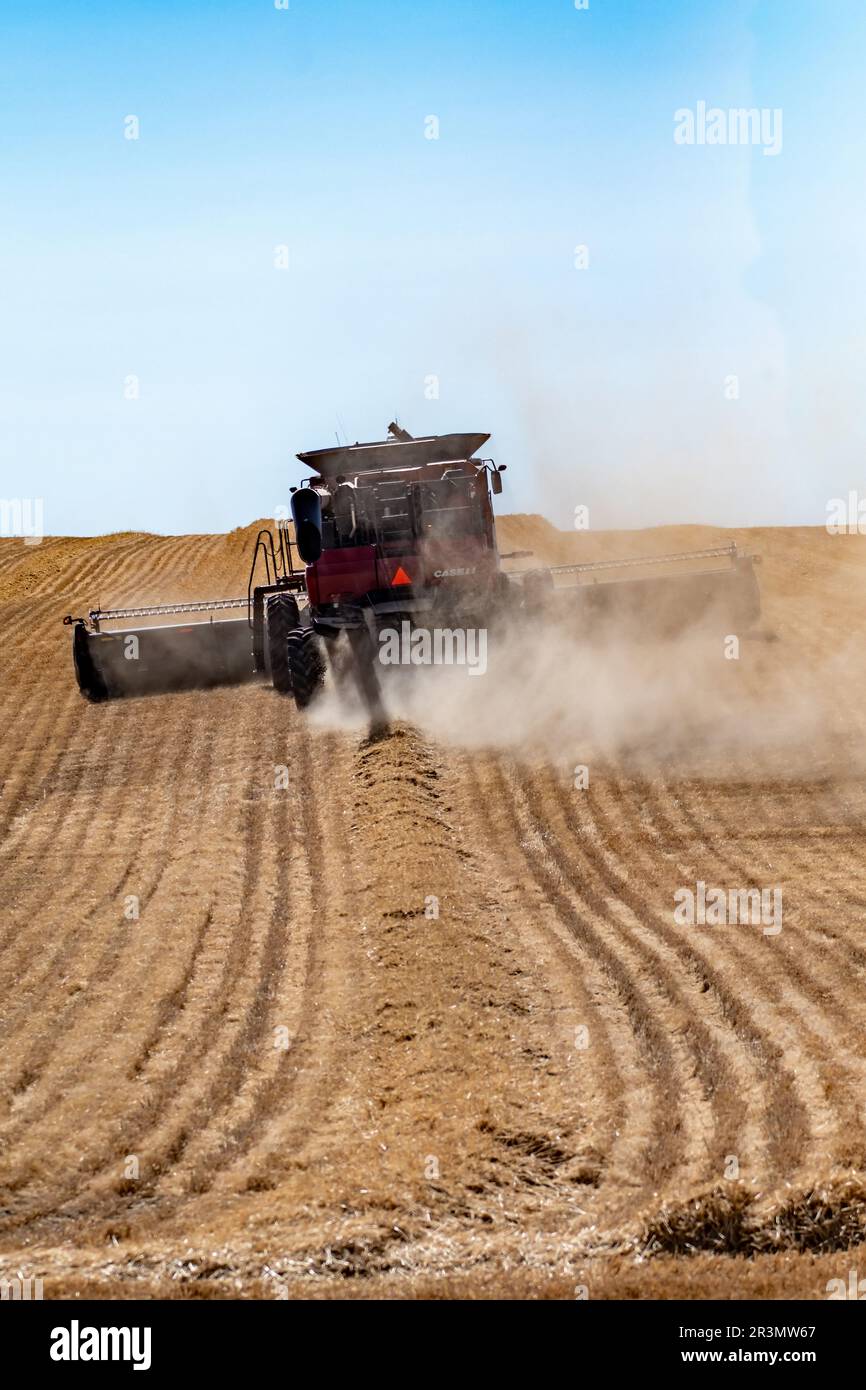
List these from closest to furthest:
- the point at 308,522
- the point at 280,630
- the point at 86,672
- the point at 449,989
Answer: the point at 449,989 → the point at 308,522 → the point at 280,630 → the point at 86,672

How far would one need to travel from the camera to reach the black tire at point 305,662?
53.8 ft

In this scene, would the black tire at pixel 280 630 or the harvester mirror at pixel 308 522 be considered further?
the black tire at pixel 280 630

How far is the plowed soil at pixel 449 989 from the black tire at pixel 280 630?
0.70 meters

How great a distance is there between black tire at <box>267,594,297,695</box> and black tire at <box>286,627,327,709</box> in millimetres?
859

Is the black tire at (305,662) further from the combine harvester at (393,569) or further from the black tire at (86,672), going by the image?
the black tire at (86,672)

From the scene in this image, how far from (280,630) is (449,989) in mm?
9433

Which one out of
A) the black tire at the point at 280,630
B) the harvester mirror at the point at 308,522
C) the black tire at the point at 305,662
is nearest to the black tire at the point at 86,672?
the black tire at the point at 280,630

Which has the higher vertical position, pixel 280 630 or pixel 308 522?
pixel 308 522

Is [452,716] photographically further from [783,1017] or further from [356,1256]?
[356,1256]

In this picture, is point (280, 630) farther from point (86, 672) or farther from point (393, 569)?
point (86, 672)

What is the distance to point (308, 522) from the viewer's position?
15.9 m

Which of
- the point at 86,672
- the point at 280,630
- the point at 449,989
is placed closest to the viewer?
the point at 449,989

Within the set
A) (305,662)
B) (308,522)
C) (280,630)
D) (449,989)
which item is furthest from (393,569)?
(449,989)
